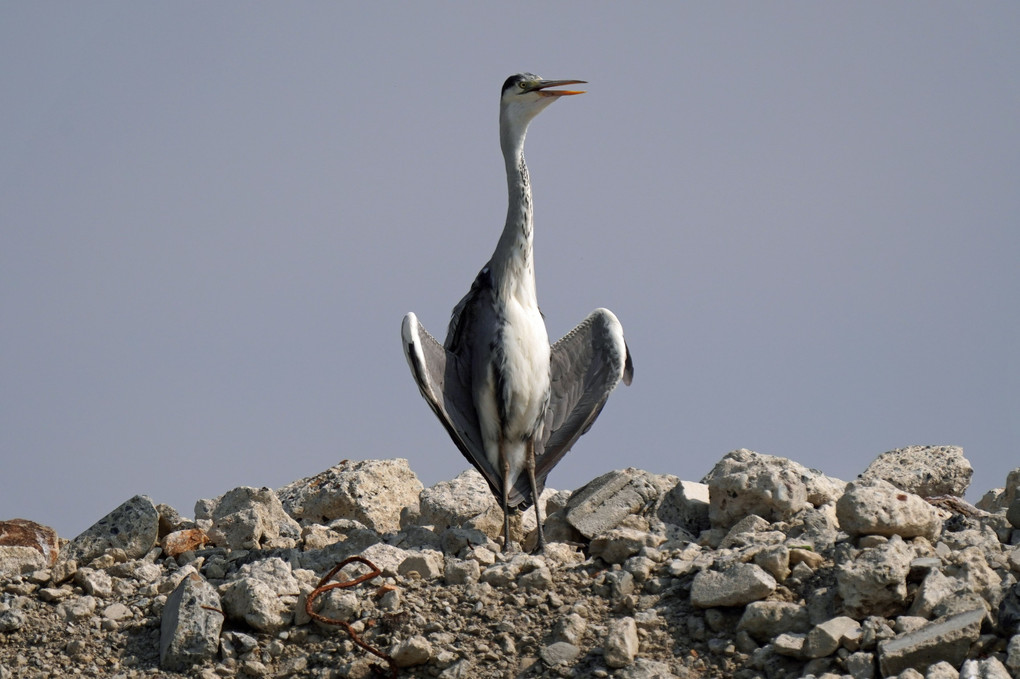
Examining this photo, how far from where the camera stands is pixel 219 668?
760cm

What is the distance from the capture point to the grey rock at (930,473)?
9.91 m

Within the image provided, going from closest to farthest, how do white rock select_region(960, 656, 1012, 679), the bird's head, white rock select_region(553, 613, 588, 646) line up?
white rock select_region(960, 656, 1012, 679) < white rock select_region(553, 613, 588, 646) < the bird's head

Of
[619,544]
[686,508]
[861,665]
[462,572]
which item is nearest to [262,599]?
[462,572]

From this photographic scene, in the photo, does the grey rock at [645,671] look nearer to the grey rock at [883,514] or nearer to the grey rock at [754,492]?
the grey rock at [883,514]

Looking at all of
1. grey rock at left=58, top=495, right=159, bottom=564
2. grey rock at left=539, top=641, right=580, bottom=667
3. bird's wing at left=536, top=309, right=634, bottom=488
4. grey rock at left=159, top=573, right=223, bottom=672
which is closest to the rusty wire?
grey rock at left=159, top=573, right=223, bottom=672

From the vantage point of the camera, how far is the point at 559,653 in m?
7.13

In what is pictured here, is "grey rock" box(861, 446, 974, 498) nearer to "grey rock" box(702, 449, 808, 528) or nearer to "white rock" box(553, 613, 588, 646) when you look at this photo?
"grey rock" box(702, 449, 808, 528)

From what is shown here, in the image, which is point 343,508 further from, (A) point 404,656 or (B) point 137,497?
(A) point 404,656

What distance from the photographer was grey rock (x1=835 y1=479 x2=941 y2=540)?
743 centimetres

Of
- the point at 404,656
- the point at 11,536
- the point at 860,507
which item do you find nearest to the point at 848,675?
the point at 860,507

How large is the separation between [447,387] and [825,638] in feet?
15.2

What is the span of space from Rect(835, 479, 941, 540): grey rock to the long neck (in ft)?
12.3

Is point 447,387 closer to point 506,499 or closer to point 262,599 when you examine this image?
point 506,499

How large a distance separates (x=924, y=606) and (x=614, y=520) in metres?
2.90
